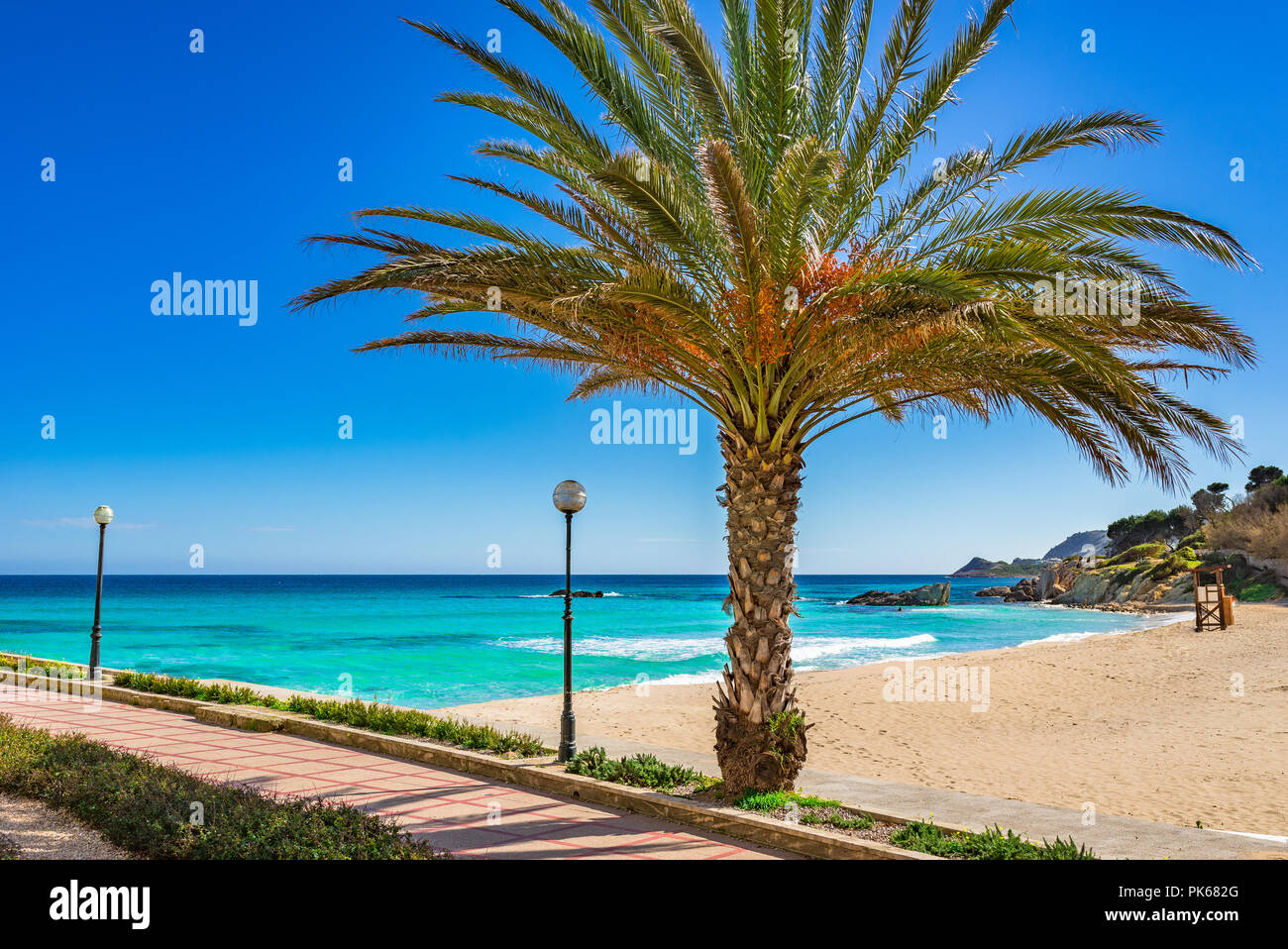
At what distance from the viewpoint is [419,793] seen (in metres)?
7.71

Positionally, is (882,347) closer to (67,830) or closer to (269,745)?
(67,830)

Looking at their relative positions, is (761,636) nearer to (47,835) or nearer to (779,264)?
(779,264)

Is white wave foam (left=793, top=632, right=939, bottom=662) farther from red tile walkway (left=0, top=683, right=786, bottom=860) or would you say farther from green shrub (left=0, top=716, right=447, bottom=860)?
green shrub (left=0, top=716, right=447, bottom=860)

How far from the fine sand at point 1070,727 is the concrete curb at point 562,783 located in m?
4.51

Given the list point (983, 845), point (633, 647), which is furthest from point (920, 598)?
point (983, 845)

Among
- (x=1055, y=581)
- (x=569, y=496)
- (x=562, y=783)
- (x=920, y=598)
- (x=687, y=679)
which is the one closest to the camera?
(x=562, y=783)

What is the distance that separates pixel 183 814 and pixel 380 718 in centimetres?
453

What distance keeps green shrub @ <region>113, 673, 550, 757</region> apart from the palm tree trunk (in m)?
2.76

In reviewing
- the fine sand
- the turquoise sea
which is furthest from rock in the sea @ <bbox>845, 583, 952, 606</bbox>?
the fine sand

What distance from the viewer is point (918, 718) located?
1709 cm

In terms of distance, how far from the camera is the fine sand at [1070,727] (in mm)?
10461

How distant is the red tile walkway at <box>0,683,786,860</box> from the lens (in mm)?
6270
